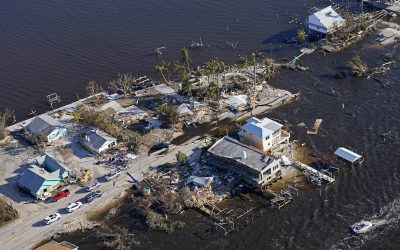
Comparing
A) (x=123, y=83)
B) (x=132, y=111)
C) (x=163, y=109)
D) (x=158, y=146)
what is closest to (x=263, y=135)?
(x=158, y=146)

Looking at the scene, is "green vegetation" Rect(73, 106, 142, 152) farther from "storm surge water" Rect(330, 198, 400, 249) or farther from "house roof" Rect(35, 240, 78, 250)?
"storm surge water" Rect(330, 198, 400, 249)

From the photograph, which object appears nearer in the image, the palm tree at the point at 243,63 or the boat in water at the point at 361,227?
the boat in water at the point at 361,227

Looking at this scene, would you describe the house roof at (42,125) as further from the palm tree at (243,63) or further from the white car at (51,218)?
the palm tree at (243,63)

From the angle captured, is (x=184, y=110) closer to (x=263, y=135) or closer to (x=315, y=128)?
(x=263, y=135)

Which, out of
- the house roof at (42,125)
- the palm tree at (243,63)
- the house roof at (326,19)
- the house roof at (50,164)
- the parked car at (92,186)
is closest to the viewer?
the parked car at (92,186)

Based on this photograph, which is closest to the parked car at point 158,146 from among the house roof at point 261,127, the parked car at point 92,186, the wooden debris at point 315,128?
the parked car at point 92,186

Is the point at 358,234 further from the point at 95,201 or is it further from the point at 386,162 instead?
the point at 95,201
